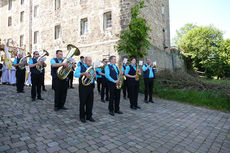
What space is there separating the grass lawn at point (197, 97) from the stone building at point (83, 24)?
5.09 m

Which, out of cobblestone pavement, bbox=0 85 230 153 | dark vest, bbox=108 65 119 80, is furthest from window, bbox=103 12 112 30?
cobblestone pavement, bbox=0 85 230 153

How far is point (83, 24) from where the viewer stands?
15539 millimetres

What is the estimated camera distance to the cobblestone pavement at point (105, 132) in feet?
10.9

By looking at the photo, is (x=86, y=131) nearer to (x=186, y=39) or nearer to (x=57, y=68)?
(x=57, y=68)

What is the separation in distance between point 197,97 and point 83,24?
460 inches

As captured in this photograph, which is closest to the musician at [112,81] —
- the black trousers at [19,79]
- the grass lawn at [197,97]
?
the grass lawn at [197,97]

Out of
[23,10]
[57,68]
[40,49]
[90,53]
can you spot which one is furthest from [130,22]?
[23,10]

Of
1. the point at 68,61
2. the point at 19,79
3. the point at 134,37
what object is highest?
the point at 134,37

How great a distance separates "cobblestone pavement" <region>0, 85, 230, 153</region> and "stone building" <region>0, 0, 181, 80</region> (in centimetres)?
835

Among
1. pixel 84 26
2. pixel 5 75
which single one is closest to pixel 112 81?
pixel 5 75

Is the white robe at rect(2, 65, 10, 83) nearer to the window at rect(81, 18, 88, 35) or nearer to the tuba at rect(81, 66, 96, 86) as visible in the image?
the window at rect(81, 18, 88, 35)

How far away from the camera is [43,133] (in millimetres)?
3756

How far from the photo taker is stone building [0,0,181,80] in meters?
13.4

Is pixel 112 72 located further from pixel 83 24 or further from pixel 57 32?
pixel 57 32
